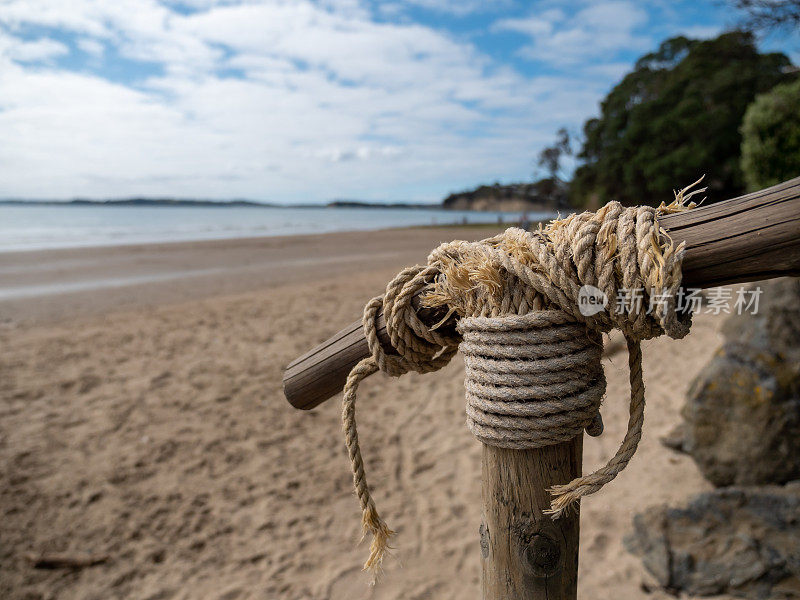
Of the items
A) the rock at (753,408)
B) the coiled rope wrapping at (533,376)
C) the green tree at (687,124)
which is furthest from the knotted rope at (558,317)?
the green tree at (687,124)

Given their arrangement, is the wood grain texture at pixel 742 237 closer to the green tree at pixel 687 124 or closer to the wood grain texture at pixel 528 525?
the wood grain texture at pixel 528 525

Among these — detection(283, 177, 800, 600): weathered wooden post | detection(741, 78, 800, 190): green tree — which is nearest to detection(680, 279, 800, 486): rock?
detection(283, 177, 800, 600): weathered wooden post

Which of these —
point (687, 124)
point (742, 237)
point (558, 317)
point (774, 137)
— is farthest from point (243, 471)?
point (687, 124)

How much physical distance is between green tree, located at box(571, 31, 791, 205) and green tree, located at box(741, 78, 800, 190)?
628cm

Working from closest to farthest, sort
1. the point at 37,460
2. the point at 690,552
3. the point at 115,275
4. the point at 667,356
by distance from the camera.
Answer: the point at 690,552, the point at 37,460, the point at 667,356, the point at 115,275

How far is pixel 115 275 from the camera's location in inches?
481

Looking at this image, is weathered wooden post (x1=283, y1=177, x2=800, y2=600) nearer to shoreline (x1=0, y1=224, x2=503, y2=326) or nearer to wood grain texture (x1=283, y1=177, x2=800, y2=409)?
wood grain texture (x1=283, y1=177, x2=800, y2=409)

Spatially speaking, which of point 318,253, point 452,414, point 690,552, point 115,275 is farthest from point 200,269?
point 690,552

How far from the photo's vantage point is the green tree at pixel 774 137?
826 centimetres

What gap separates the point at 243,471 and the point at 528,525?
3.14 metres

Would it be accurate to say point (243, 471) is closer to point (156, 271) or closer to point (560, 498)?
point (560, 498)

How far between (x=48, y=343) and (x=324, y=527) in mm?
5136

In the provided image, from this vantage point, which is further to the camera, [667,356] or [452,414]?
[667,356]

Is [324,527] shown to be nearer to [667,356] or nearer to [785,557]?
[785,557]
